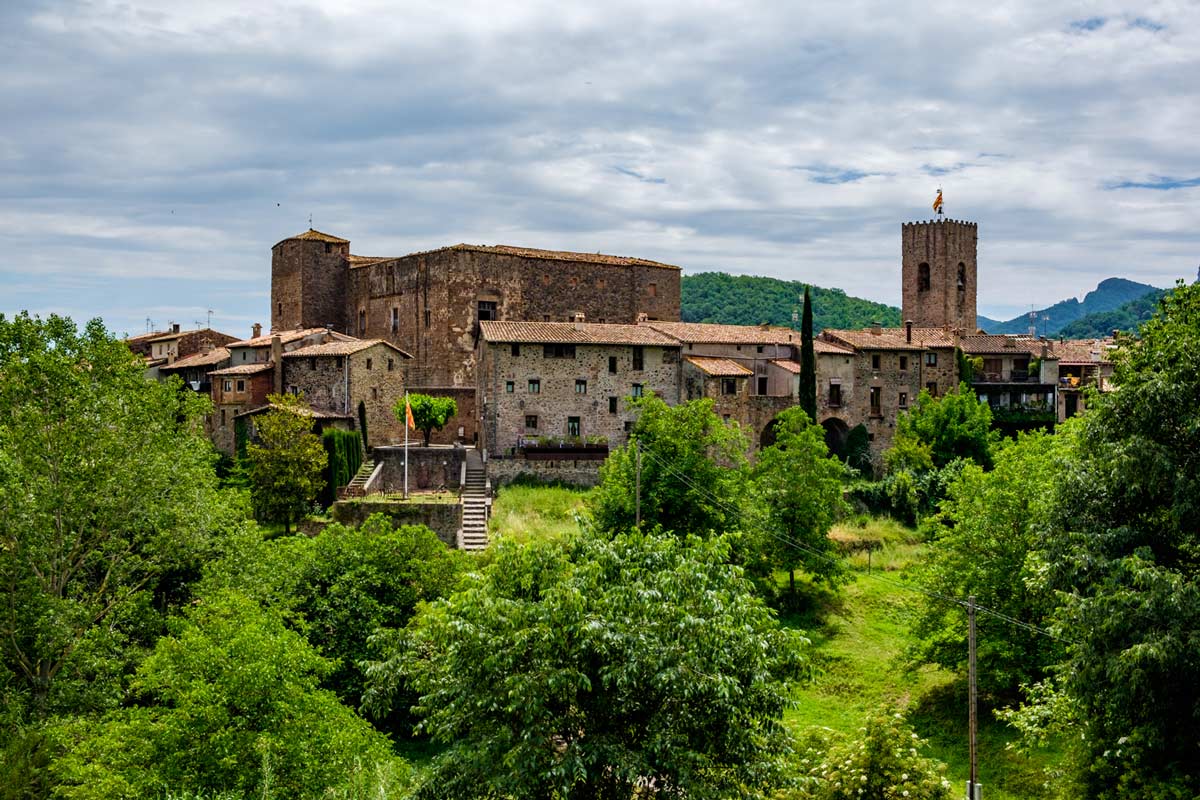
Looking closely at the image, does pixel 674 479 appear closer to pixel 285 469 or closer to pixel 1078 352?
pixel 285 469

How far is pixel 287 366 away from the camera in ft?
172

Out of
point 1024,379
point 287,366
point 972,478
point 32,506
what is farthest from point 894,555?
point 32,506

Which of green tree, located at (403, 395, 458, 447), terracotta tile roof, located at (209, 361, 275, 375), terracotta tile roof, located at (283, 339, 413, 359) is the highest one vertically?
terracotta tile roof, located at (283, 339, 413, 359)

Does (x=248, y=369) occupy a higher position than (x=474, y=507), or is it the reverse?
(x=248, y=369)

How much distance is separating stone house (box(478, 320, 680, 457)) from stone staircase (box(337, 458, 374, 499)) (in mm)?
5815

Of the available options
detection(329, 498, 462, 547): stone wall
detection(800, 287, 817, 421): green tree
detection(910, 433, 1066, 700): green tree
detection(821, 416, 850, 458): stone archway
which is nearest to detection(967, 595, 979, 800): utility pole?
detection(910, 433, 1066, 700): green tree

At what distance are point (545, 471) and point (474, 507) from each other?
6.23m

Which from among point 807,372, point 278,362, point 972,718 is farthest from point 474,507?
point 972,718

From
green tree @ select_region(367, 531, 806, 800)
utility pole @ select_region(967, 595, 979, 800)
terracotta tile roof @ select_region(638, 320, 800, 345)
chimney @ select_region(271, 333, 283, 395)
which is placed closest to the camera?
green tree @ select_region(367, 531, 806, 800)

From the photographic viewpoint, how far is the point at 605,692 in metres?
16.6

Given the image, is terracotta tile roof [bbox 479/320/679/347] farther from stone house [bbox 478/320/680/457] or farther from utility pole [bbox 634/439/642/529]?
utility pole [bbox 634/439/642/529]

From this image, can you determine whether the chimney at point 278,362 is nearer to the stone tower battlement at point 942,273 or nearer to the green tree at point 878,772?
the green tree at point 878,772

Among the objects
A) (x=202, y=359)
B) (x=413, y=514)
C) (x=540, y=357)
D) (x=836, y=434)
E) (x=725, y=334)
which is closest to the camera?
(x=413, y=514)

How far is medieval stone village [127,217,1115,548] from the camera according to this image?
50969mm
